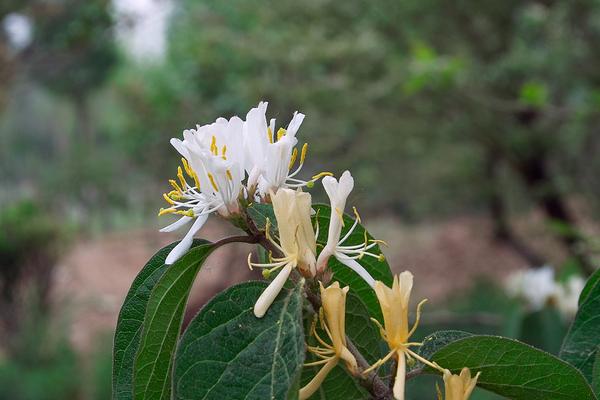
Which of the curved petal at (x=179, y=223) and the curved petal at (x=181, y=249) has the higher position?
the curved petal at (x=179, y=223)

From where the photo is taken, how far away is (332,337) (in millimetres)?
366

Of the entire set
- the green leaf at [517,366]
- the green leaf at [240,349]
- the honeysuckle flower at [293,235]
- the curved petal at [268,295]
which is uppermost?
the honeysuckle flower at [293,235]

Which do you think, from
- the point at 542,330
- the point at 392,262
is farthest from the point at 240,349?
the point at 392,262

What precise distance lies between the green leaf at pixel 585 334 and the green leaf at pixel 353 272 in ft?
0.44

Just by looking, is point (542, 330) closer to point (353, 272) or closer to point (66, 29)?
point (353, 272)

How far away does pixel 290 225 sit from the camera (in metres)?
0.38

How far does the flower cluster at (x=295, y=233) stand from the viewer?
363mm

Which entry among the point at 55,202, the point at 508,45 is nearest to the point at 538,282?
the point at 508,45

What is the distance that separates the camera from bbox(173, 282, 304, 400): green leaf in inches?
13.4

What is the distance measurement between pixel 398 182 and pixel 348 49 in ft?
11.1

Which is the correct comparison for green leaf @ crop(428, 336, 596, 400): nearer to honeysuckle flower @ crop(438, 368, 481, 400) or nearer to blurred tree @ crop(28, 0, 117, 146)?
honeysuckle flower @ crop(438, 368, 481, 400)

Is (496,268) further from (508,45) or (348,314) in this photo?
(348,314)

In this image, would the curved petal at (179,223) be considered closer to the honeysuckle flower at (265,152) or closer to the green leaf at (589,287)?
the honeysuckle flower at (265,152)

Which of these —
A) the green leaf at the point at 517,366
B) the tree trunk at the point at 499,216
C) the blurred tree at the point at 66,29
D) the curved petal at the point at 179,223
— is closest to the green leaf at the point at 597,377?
the green leaf at the point at 517,366
